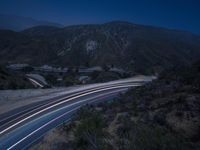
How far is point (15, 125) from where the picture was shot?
17.4 m

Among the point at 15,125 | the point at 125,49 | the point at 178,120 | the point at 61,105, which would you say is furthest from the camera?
the point at 125,49

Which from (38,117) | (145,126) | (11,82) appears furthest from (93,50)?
(145,126)

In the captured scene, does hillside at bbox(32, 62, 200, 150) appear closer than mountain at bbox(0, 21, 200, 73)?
Yes

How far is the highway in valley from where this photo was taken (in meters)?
15.1

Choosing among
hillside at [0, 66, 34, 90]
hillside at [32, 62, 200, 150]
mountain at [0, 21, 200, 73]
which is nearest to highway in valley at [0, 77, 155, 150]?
hillside at [32, 62, 200, 150]

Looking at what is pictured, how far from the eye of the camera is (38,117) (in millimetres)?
19531

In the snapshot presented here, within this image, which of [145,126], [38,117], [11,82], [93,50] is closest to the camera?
[145,126]

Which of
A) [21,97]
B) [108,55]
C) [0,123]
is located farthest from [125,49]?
[0,123]

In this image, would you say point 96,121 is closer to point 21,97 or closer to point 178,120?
point 178,120

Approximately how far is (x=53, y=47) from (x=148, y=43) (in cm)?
5318

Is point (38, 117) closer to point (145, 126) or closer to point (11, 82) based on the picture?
point (145, 126)

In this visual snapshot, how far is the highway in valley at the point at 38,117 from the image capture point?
49.5ft

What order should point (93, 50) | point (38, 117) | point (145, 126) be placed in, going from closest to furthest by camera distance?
point (145, 126), point (38, 117), point (93, 50)

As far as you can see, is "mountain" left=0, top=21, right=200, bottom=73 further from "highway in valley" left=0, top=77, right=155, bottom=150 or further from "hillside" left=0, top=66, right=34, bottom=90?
"highway in valley" left=0, top=77, right=155, bottom=150
